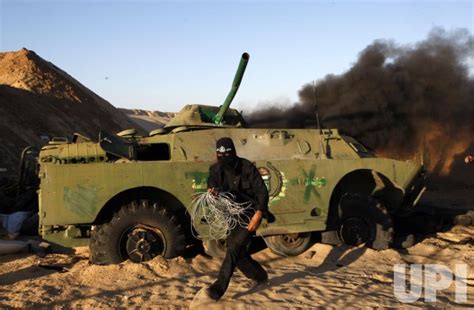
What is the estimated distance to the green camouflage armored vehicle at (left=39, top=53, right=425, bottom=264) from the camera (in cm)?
629

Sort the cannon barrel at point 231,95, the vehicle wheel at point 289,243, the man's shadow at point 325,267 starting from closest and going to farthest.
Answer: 1. the man's shadow at point 325,267
2. the vehicle wheel at point 289,243
3. the cannon barrel at point 231,95

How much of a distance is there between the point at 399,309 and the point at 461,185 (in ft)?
41.9

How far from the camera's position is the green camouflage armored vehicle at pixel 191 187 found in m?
6.29

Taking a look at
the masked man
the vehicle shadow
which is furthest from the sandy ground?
the vehicle shadow

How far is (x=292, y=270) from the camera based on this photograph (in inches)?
242

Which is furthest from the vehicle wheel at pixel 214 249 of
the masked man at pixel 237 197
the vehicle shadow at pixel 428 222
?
the vehicle shadow at pixel 428 222

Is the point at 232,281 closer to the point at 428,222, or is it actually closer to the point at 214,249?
the point at 214,249

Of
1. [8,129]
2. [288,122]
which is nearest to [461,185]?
[288,122]

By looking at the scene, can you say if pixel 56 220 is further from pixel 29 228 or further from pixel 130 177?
pixel 29 228

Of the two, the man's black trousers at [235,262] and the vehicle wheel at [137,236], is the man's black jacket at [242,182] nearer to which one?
the man's black trousers at [235,262]

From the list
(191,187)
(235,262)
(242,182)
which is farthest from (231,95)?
(235,262)

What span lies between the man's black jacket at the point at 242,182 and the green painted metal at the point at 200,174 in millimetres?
1677

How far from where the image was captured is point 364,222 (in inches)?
286

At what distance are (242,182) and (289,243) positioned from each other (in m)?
2.43
